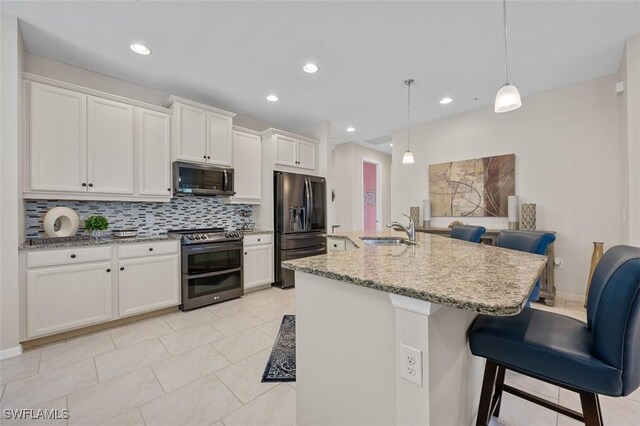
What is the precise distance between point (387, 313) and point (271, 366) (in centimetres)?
143

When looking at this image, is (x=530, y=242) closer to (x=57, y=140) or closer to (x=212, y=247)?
(x=212, y=247)

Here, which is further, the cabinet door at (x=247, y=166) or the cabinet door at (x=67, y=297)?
the cabinet door at (x=247, y=166)

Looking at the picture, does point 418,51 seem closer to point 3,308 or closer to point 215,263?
point 215,263

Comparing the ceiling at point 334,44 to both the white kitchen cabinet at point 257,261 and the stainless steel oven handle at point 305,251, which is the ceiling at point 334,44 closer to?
the white kitchen cabinet at point 257,261

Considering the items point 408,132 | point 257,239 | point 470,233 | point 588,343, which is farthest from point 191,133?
point 588,343

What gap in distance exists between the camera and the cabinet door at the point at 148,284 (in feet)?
8.68

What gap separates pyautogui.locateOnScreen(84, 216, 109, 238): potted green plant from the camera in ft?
8.71

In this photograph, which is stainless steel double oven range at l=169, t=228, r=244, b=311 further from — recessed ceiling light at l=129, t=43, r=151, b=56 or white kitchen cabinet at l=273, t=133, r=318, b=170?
recessed ceiling light at l=129, t=43, r=151, b=56

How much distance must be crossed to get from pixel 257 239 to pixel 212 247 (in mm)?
724

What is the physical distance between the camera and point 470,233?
2.62 m

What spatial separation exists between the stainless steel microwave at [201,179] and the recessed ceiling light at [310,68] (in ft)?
5.33

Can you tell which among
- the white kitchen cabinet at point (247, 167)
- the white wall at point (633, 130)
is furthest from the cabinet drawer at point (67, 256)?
the white wall at point (633, 130)

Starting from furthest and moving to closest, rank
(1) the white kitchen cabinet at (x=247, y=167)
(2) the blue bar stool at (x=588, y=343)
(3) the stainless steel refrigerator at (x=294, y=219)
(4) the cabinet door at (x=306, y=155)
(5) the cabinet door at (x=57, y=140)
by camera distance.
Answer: (4) the cabinet door at (x=306, y=155), (3) the stainless steel refrigerator at (x=294, y=219), (1) the white kitchen cabinet at (x=247, y=167), (5) the cabinet door at (x=57, y=140), (2) the blue bar stool at (x=588, y=343)

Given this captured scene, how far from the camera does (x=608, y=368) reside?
2.76 ft
